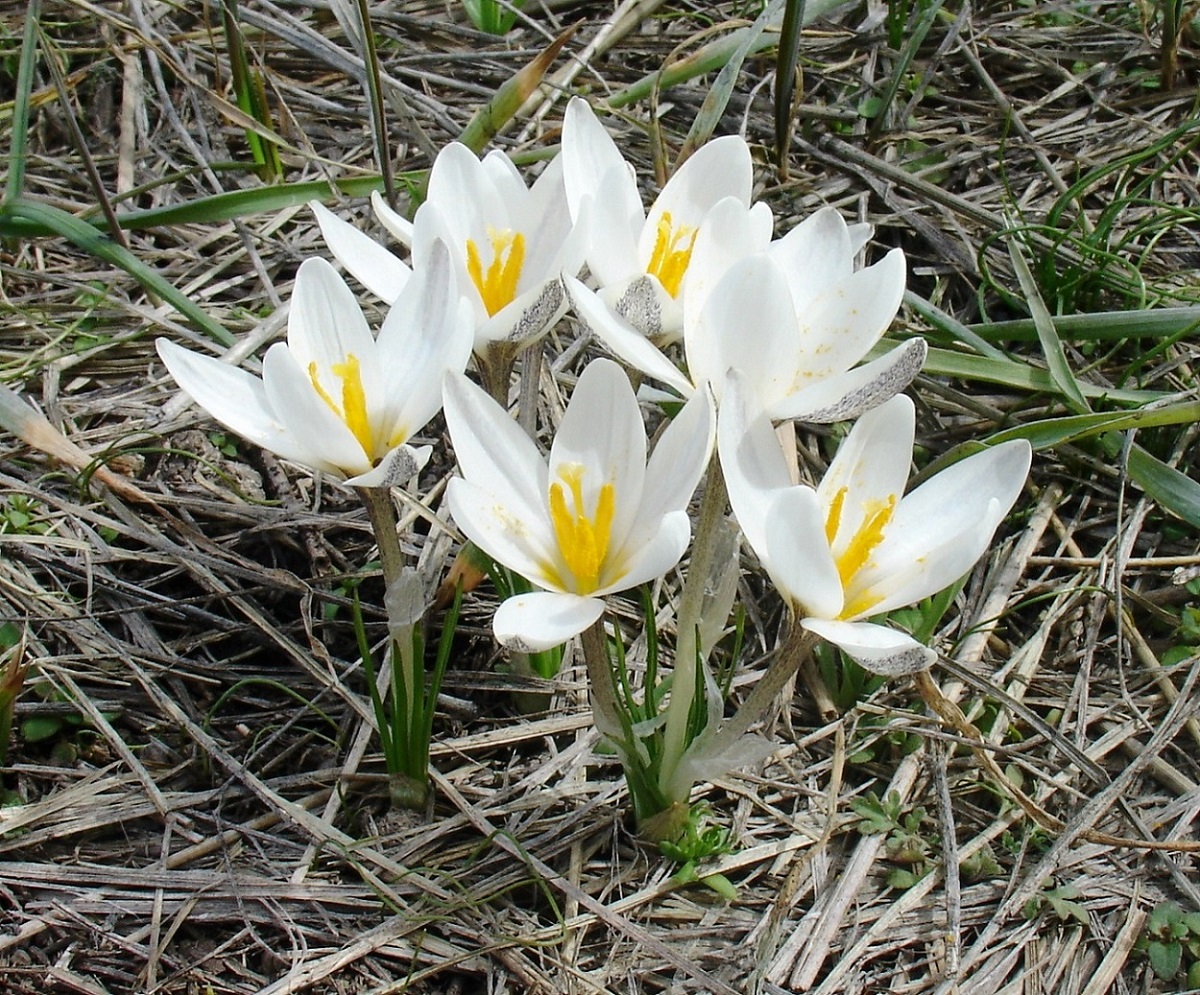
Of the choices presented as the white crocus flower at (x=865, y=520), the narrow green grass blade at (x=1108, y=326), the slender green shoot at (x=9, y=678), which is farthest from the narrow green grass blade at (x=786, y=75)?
the slender green shoot at (x=9, y=678)

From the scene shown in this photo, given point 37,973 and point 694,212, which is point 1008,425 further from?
point 37,973

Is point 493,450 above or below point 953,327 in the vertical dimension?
above

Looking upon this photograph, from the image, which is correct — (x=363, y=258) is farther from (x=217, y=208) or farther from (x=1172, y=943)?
(x=1172, y=943)

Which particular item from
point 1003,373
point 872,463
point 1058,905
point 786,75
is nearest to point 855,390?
point 872,463

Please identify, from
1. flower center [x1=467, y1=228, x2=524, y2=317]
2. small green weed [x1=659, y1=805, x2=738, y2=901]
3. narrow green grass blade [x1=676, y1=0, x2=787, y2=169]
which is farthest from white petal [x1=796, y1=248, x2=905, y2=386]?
narrow green grass blade [x1=676, y1=0, x2=787, y2=169]

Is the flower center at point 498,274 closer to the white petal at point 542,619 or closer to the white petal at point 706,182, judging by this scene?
the white petal at point 706,182

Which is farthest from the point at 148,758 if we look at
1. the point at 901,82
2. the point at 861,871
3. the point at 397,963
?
the point at 901,82

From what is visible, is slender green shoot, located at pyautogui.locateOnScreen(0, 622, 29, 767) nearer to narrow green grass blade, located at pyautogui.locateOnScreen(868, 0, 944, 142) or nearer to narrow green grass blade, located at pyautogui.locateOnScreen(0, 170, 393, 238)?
narrow green grass blade, located at pyautogui.locateOnScreen(0, 170, 393, 238)

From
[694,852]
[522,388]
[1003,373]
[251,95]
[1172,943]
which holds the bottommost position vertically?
[1172,943]
